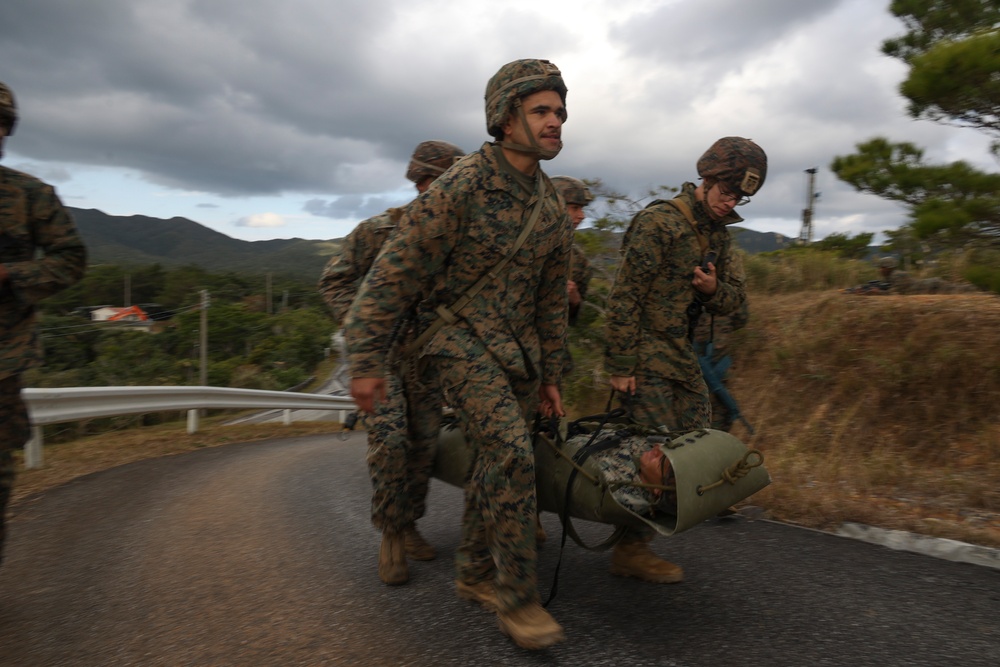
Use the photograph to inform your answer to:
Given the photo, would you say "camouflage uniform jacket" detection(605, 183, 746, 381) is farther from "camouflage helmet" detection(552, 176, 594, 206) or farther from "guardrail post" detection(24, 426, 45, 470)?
"guardrail post" detection(24, 426, 45, 470)

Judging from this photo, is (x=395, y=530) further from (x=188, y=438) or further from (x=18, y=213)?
(x=188, y=438)

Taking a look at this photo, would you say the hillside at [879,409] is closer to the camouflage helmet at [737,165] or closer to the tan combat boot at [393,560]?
the camouflage helmet at [737,165]

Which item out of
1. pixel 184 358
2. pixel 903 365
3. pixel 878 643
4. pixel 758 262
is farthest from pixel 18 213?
pixel 184 358

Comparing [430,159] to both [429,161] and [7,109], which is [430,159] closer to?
[429,161]

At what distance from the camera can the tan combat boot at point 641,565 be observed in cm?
349

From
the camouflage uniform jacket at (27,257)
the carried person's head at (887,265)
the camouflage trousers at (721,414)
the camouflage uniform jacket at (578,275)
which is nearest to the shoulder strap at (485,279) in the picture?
the camouflage uniform jacket at (27,257)

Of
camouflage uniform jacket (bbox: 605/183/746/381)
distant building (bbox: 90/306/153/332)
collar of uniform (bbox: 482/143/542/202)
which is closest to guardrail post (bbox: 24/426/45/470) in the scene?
camouflage uniform jacket (bbox: 605/183/746/381)

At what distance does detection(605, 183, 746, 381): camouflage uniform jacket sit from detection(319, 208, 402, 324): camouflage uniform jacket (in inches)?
55.2

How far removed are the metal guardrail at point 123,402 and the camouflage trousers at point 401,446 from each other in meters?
0.33

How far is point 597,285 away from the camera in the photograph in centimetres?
989

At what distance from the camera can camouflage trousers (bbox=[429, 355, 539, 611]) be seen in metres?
2.90

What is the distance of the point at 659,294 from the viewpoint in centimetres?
416

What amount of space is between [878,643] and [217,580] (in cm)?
293

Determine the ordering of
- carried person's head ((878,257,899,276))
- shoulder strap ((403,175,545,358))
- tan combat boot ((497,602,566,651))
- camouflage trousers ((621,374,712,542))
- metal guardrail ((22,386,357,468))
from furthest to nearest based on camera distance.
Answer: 1. carried person's head ((878,257,899,276))
2. metal guardrail ((22,386,357,468))
3. camouflage trousers ((621,374,712,542))
4. shoulder strap ((403,175,545,358))
5. tan combat boot ((497,602,566,651))
